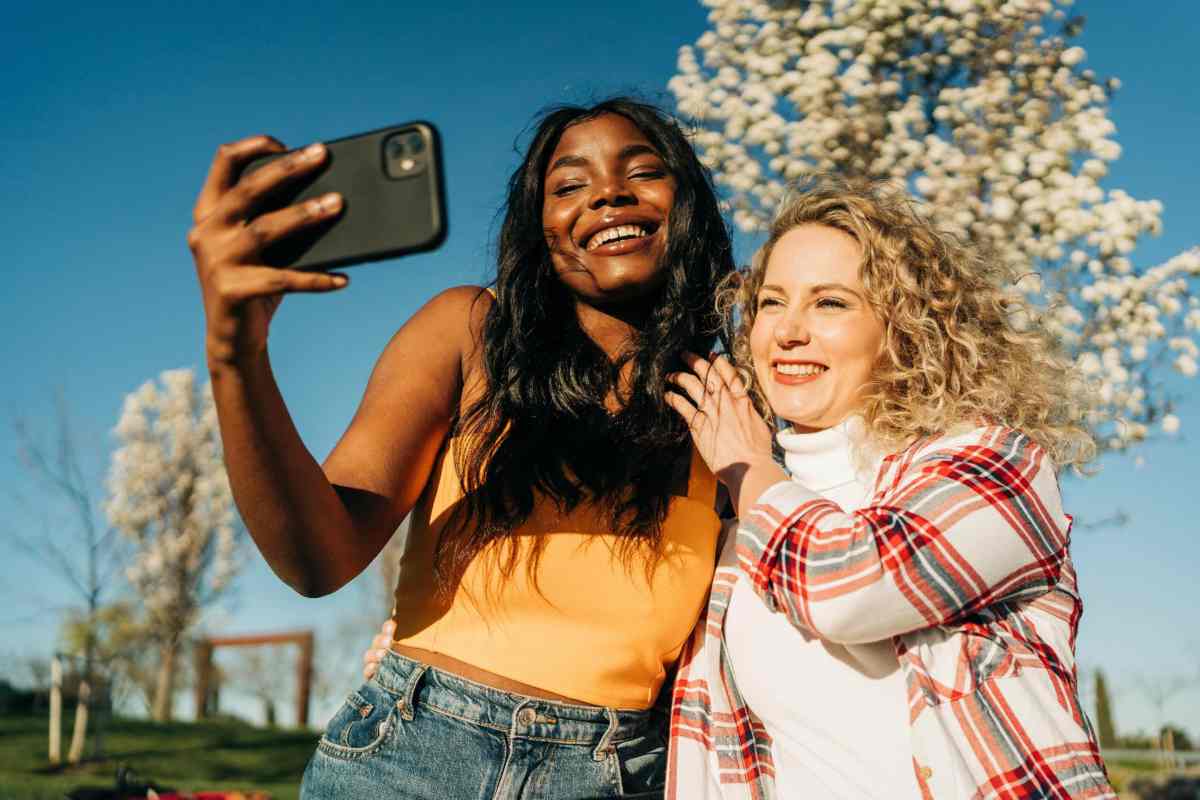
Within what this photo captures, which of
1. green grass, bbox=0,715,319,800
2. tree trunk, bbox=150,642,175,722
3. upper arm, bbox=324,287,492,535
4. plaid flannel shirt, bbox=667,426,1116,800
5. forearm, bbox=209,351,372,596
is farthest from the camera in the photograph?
tree trunk, bbox=150,642,175,722

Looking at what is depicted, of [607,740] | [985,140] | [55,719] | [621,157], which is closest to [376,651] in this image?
[607,740]

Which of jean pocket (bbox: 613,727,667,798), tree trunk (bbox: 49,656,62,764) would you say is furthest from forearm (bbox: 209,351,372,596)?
tree trunk (bbox: 49,656,62,764)

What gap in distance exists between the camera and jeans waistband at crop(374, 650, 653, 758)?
7.32ft

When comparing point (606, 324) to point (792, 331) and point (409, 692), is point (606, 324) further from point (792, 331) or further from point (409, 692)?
point (409, 692)

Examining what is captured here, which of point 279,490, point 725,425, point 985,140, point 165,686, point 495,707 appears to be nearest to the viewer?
point 279,490

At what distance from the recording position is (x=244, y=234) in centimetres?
138

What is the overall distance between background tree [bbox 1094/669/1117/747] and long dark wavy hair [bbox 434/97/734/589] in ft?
79.0

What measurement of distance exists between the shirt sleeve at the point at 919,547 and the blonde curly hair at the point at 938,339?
219 millimetres

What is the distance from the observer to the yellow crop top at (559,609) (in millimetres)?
2299

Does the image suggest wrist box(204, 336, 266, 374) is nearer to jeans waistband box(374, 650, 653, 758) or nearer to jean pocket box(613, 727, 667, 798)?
jeans waistband box(374, 650, 653, 758)

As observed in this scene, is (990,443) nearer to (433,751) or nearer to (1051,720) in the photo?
(1051,720)

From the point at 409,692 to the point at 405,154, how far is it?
1276 millimetres

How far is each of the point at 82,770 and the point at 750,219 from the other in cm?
1431

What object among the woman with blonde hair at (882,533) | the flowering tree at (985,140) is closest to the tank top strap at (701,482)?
the woman with blonde hair at (882,533)
